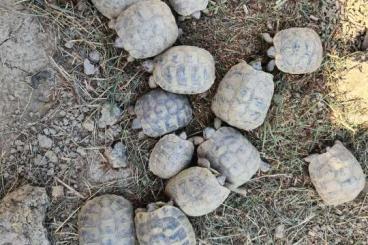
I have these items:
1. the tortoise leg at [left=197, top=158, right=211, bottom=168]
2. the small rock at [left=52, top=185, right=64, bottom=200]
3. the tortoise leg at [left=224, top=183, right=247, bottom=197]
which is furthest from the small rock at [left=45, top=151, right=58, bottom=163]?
the tortoise leg at [left=224, top=183, right=247, bottom=197]

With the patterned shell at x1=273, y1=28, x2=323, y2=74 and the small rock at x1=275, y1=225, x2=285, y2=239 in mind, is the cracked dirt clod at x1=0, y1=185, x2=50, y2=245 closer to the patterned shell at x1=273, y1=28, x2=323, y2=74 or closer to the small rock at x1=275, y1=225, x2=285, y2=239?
the small rock at x1=275, y1=225, x2=285, y2=239

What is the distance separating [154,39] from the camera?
4156mm

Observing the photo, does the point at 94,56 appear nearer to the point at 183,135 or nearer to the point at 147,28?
the point at 147,28

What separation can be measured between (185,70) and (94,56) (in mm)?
707

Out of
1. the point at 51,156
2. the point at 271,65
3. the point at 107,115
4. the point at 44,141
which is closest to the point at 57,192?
the point at 51,156

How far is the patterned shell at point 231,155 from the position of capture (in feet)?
13.8

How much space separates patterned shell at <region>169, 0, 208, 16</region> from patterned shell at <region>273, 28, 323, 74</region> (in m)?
0.56

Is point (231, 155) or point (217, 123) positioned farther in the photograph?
point (217, 123)

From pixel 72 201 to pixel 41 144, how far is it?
456 mm

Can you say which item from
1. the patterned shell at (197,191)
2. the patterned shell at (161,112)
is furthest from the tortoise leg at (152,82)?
the patterned shell at (197,191)

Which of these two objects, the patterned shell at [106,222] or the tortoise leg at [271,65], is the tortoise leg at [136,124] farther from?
the tortoise leg at [271,65]

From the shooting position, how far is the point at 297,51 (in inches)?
165

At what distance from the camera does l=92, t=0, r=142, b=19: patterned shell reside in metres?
4.20

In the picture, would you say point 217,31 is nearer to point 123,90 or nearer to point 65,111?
point 123,90
